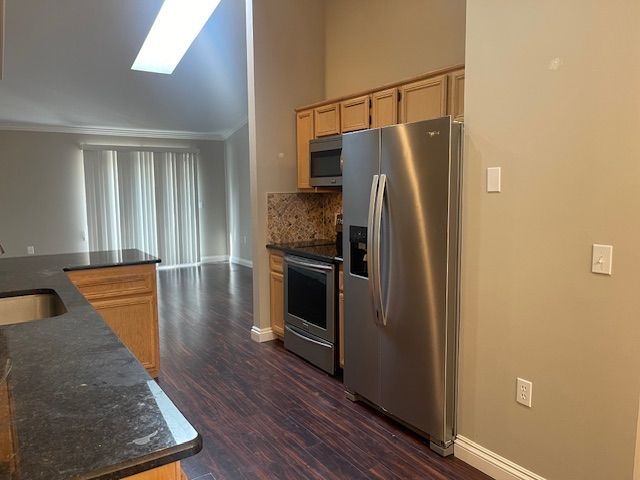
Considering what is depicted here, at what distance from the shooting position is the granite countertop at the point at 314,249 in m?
3.42

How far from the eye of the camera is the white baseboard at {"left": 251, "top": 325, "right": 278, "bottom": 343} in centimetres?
430

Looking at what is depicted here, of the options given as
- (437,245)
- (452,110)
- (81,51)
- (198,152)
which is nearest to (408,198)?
(437,245)

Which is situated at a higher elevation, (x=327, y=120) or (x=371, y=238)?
(x=327, y=120)

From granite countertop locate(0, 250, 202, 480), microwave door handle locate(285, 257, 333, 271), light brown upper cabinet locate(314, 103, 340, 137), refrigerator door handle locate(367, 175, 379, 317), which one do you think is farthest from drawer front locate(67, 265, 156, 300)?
light brown upper cabinet locate(314, 103, 340, 137)

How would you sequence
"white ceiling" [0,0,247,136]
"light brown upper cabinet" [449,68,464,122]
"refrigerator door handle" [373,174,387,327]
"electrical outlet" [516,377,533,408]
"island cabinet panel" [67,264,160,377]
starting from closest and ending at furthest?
"electrical outlet" [516,377,533,408] < "refrigerator door handle" [373,174,387,327] < "light brown upper cabinet" [449,68,464,122] < "island cabinet panel" [67,264,160,377] < "white ceiling" [0,0,247,136]

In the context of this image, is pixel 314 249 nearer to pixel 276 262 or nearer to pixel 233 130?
pixel 276 262

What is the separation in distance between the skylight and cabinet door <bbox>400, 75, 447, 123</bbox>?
2744 mm

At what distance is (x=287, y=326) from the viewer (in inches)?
159

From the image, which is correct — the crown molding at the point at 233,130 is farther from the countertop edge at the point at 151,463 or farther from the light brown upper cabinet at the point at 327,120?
the countertop edge at the point at 151,463

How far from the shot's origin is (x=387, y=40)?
3771 millimetres

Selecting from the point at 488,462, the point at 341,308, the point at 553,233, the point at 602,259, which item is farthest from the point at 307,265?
the point at 602,259

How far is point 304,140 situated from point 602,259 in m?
2.84

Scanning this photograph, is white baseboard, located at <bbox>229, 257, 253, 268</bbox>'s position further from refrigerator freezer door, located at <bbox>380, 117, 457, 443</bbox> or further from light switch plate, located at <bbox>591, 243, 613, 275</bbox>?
light switch plate, located at <bbox>591, 243, 613, 275</bbox>

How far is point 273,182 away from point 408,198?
1.99 meters
